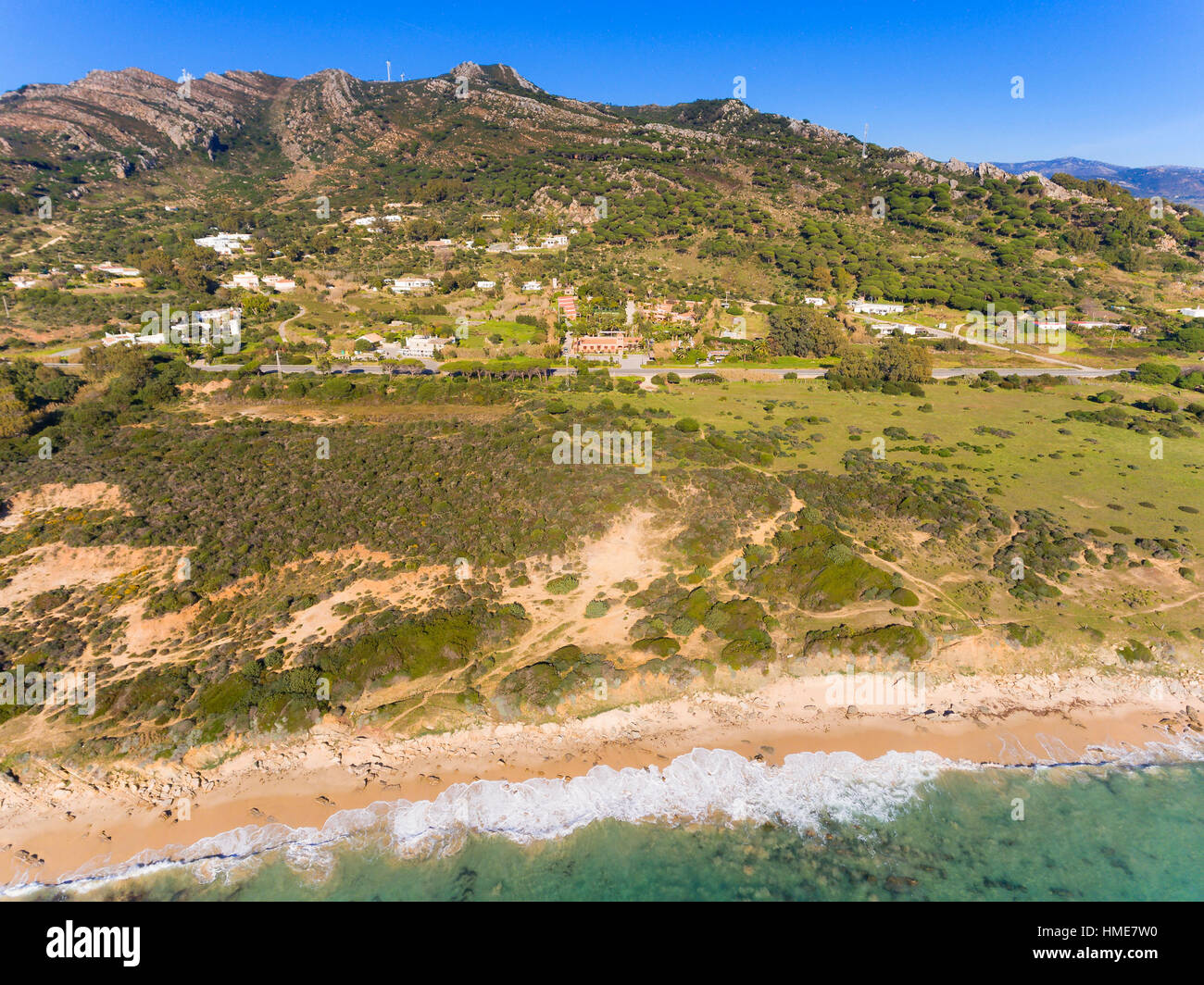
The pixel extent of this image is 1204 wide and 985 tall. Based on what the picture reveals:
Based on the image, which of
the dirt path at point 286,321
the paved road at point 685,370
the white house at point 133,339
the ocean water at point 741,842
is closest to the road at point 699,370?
the paved road at point 685,370

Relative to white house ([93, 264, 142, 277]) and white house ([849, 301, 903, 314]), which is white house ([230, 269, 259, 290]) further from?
white house ([849, 301, 903, 314])

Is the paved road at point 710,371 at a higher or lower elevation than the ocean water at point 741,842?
higher

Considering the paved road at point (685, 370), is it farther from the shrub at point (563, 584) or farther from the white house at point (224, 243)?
the white house at point (224, 243)

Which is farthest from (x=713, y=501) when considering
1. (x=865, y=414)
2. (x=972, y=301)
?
(x=972, y=301)

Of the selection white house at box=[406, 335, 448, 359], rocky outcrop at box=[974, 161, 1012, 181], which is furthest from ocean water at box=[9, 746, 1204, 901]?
rocky outcrop at box=[974, 161, 1012, 181]

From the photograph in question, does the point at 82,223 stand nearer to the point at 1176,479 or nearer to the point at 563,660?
the point at 563,660
